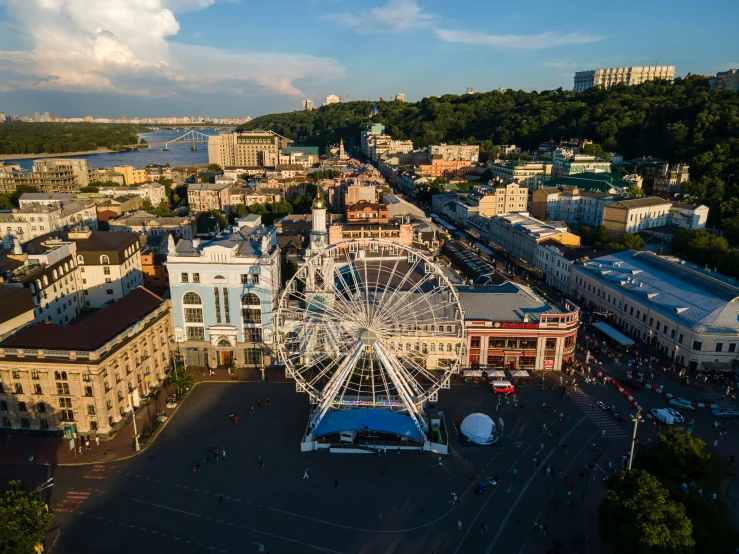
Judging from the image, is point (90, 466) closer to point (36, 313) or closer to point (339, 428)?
point (339, 428)

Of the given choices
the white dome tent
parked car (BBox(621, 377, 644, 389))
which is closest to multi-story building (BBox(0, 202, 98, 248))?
the white dome tent

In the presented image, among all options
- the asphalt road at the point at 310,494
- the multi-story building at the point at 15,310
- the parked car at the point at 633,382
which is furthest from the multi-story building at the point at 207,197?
the parked car at the point at 633,382

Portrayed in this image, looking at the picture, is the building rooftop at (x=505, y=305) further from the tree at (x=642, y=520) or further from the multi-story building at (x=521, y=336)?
the tree at (x=642, y=520)

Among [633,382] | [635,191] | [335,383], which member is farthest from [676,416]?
[635,191]

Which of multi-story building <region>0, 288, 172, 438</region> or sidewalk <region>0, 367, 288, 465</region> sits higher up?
multi-story building <region>0, 288, 172, 438</region>

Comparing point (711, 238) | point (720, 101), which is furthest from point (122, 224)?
point (720, 101)

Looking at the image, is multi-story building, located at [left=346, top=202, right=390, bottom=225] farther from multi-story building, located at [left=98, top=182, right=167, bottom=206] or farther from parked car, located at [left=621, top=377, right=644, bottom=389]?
multi-story building, located at [left=98, top=182, right=167, bottom=206]

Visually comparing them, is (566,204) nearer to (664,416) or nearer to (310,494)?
(664,416)
